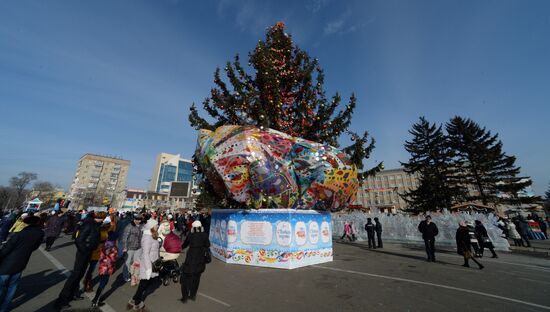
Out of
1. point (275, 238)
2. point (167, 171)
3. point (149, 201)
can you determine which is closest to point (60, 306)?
point (275, 238)

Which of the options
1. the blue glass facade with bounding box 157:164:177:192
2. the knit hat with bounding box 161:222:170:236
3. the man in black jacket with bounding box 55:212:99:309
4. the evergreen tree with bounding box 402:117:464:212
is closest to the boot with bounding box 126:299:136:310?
the man in black jacket with bounding box 55:212:99:309

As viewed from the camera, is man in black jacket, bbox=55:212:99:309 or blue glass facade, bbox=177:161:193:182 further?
blue glass facade, bbox=177:161:193:182

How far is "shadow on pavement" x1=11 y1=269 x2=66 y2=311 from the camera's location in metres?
5.48

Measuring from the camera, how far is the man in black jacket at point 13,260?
4.40 m

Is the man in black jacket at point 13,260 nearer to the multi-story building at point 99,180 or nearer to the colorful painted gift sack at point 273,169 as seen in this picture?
the colorful painted gift sack at point 273,169

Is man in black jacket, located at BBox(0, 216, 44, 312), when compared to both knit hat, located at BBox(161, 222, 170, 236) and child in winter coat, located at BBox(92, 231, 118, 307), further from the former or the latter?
knit hat, located at BBox(161, 222, 170, 236)

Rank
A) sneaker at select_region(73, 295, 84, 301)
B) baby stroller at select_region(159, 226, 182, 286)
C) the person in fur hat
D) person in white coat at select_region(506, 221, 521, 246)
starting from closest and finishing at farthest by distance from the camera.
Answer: the person in fur hat < sneaker at select_region(73, 295, 84, 301) < baby stroller at select_region(159, 226, 182, 286) < person in white coat at select_region(506, 221, 521, 246)

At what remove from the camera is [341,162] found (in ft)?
33.9

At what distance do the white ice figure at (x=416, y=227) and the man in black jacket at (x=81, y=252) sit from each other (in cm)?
2246

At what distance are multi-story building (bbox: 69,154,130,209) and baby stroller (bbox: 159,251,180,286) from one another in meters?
90.9

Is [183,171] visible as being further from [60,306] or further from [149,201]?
[60,306]

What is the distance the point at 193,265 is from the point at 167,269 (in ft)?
8.17

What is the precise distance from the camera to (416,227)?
67.7 feet

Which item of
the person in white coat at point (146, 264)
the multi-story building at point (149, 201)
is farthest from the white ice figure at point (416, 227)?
the multi-story building at point (149, 201)
